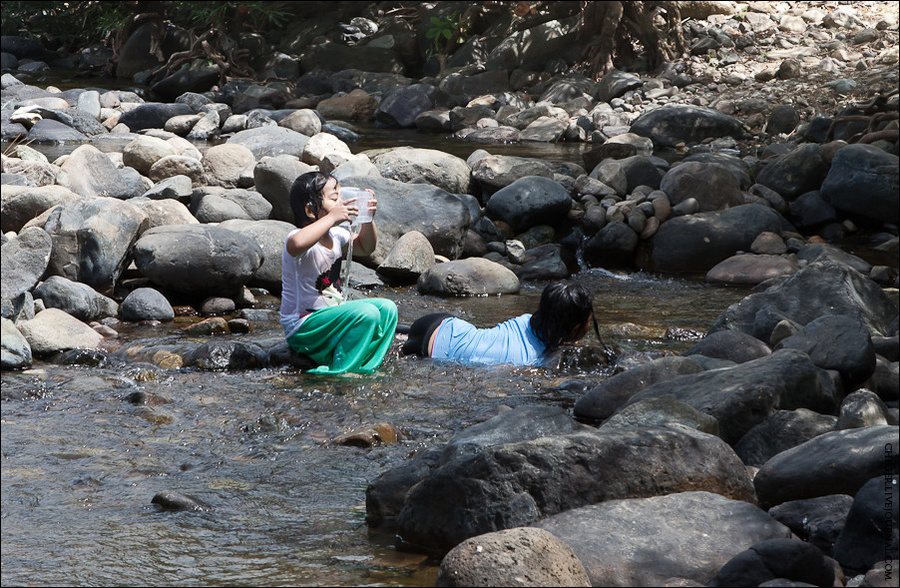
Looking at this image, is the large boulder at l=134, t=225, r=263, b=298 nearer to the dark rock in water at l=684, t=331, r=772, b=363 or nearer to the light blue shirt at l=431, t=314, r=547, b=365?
the light blue shirt at l=431, t=314, r=547, b=365

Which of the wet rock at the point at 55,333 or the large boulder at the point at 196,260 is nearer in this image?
the wet rock at the point at 55,333

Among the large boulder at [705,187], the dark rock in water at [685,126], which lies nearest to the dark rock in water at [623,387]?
the large boulder at [705,187]

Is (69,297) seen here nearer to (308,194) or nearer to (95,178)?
(308,194)

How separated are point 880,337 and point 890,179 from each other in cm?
468

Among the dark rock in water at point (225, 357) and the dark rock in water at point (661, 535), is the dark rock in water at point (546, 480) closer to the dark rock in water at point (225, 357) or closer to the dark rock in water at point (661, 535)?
the dark rock in water at point (661, 535)

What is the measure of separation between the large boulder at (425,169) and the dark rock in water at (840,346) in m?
5.92

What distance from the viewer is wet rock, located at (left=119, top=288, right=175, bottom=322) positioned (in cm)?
723

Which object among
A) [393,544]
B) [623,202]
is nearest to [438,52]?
[623,202]

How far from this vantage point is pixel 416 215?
9219 mm

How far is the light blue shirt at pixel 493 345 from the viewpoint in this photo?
5965 mm

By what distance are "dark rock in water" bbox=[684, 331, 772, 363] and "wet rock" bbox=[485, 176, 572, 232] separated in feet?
14.8

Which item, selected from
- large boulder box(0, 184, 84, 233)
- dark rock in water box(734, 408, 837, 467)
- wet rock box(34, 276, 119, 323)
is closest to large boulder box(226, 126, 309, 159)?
large boulder box(0, 184, 84, 233)

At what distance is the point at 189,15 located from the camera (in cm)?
2217

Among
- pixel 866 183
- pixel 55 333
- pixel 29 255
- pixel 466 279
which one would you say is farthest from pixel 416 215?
pixel 866 183
